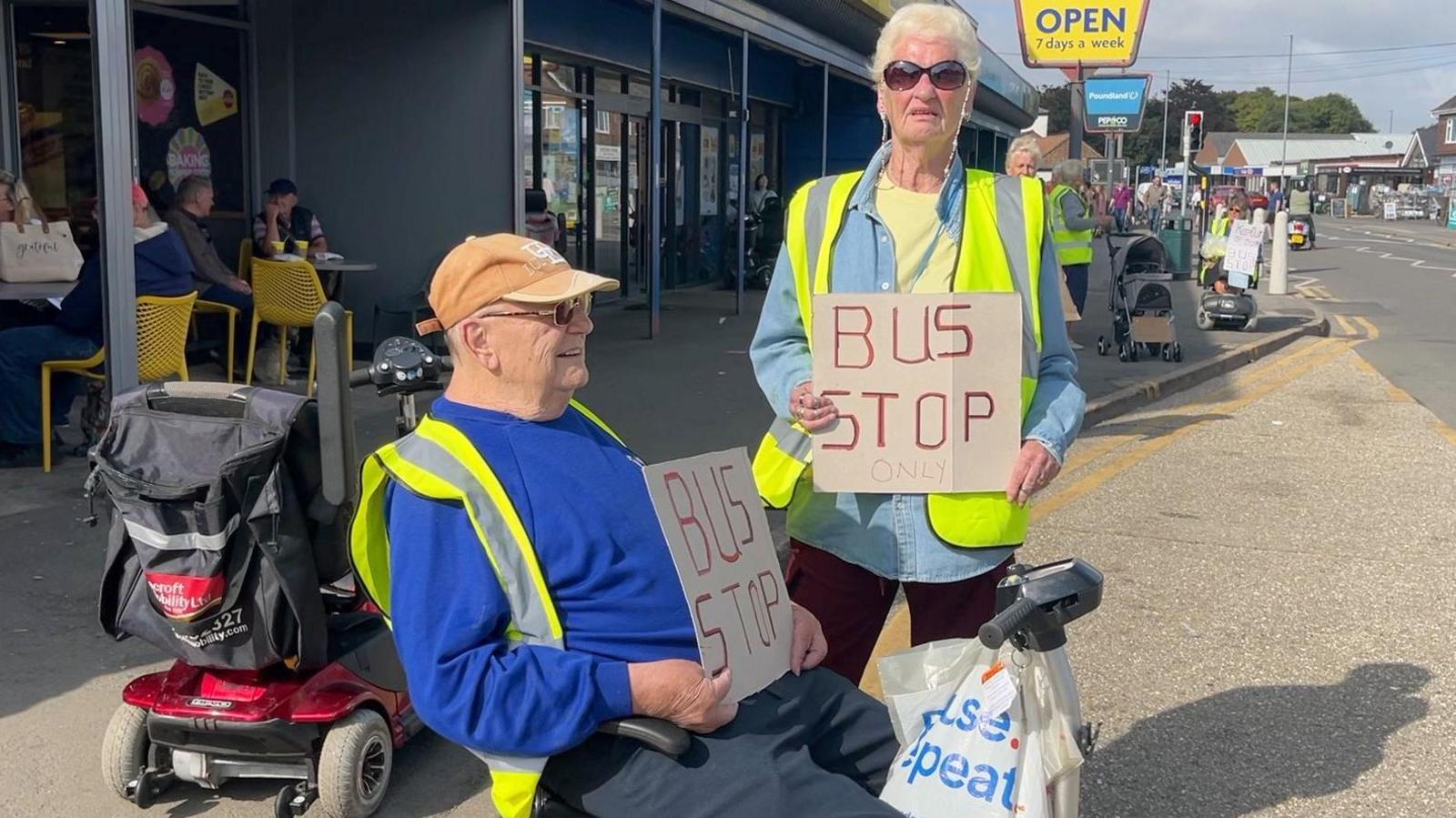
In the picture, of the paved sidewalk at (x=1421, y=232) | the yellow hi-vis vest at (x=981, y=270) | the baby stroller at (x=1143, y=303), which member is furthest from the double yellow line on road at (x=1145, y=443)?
the paved sidewalk at (x=1421, y=232)

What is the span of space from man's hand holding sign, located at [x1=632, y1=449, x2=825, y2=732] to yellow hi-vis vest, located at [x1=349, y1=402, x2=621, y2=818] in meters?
0.20

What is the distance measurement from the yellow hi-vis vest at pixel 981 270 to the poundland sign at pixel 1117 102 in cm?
1713

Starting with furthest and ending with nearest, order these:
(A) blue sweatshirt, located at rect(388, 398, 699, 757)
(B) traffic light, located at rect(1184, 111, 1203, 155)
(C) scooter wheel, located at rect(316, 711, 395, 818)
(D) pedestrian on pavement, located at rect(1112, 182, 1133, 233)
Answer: (D) pedestrian on pavement, located at rect(1112, 182, 1133, 233) < (B) traffic light, located at rect(1184, 111, 1203, 155) < (C) scooter wheel, located at rect(316, 711, 395, 818) < (A) blue sweatshirt, located at rect(388, 398, 699, 757)

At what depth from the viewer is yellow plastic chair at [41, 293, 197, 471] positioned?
266 inches

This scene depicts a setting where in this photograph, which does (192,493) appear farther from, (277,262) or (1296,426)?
(1296,426)

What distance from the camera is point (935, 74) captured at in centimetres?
276

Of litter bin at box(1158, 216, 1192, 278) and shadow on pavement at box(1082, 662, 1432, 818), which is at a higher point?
litter bin at box(1158, 216, 1192, 278)

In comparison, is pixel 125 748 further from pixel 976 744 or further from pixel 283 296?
pixel 283 296

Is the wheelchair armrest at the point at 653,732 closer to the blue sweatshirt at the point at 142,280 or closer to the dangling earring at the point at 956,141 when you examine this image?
the dangling earring at the point at 956,141

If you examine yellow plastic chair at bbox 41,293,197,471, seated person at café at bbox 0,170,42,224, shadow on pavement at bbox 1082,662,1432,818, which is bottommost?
shadow on pavement at bbox 1082,662,1432,818

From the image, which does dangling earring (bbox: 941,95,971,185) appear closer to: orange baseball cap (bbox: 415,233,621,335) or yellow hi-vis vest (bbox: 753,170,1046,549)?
yellow hi-vis vest (bbox: 753,170,1046,549)

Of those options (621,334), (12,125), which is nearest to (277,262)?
(12,125)

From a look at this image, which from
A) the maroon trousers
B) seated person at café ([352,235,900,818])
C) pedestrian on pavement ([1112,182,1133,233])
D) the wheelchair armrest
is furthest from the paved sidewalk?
the wheelchair armrest

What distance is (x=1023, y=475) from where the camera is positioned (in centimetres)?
275
